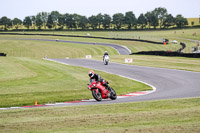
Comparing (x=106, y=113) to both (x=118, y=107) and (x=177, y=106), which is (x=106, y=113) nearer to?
(x=118, y=107)

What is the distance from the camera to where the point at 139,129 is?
8.41 meters

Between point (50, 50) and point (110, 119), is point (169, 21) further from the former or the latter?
point (110, 119)

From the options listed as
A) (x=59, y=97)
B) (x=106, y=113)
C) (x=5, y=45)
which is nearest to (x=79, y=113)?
(x=106, y=113)

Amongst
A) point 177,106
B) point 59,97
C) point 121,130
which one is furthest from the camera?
point 59,97

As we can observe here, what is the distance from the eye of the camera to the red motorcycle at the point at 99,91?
14.9 metres

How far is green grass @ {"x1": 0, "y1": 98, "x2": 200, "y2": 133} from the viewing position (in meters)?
8.58

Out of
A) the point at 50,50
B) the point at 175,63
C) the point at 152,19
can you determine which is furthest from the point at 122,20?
the point at 175,63

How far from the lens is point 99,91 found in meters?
15.3

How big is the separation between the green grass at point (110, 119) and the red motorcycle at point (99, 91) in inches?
101

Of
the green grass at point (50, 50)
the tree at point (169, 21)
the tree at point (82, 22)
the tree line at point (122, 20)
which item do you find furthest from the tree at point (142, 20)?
the green grass at point (50, 50)

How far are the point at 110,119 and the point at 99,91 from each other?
18.0 ft

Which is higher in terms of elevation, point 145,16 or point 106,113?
point 145,16

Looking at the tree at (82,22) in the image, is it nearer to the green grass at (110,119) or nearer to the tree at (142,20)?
the tree at (142,20)

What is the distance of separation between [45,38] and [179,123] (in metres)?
107
